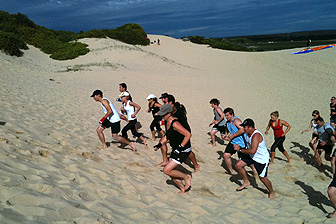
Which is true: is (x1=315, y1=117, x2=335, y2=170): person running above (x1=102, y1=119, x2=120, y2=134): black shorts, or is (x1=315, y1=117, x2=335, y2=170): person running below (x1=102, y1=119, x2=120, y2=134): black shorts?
below

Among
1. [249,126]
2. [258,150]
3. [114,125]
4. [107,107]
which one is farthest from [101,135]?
[258,150]

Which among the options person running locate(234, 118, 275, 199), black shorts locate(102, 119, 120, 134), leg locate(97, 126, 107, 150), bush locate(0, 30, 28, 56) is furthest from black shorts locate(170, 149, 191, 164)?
bush locate(0, 30, 28, 56)

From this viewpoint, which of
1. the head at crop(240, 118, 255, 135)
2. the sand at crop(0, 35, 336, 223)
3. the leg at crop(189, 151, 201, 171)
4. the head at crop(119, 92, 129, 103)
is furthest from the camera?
the head at crop(119, 92, 129, 103)

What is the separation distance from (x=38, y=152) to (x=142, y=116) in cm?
587

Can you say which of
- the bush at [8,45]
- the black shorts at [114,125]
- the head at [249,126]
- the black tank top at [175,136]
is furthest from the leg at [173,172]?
A: the bush at [8,45]

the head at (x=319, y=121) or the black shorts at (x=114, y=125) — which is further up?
the black shorts at (x=114, y=125)

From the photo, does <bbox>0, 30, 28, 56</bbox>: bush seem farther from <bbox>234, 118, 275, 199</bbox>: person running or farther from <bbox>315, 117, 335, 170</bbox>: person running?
<bbox>315, 117, 335, 170</bbox>: person running

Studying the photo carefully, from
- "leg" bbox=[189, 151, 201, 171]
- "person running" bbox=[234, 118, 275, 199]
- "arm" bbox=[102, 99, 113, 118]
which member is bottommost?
"leg" bbox=[189, 151, 201, 171]

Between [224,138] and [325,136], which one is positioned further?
[325,136]

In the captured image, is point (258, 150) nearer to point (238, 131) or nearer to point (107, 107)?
point (238, 131)

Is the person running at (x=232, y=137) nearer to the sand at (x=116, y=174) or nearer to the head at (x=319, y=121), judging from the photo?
the sand at (x=116, y=174)

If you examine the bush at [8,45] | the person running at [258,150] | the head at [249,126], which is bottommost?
the person running at [258,150]

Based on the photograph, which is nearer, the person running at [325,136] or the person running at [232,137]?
the person running at [232,137]

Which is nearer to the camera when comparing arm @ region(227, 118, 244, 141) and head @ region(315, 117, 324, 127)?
arm @ region(227, 118, 244, 141)
